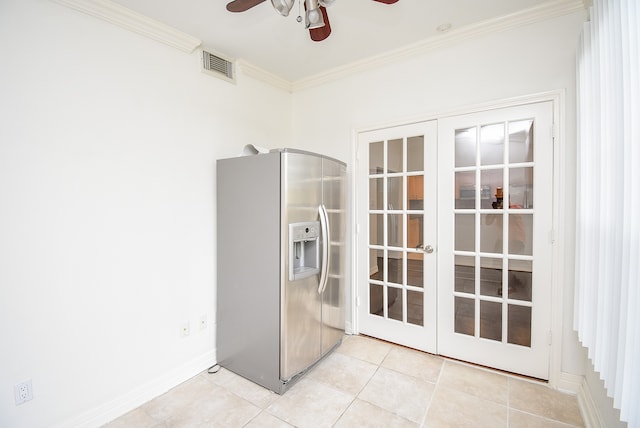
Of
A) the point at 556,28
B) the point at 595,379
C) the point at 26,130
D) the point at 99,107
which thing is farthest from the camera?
the point at 556,28

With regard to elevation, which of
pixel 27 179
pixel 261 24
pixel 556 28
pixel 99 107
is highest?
pixel 261 24

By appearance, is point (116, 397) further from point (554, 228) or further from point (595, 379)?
point (554, 228)

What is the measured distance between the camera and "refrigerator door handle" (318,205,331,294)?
2305 millimetres

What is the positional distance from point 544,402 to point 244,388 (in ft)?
6.93

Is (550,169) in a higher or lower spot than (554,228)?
higher

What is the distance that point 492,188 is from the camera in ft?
7.32

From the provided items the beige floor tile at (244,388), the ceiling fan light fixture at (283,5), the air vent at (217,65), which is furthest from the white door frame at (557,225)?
the air vent at (217,65)

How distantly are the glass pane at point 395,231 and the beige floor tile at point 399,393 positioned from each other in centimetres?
110

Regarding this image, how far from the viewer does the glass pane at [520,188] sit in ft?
6.92

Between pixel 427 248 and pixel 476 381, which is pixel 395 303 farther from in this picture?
pixel 476 381

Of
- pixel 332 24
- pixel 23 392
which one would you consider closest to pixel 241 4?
pixel 332 24

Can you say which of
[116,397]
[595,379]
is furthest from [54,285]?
[595,379]

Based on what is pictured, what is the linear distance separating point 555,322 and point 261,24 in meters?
3.14

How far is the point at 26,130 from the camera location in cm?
155
